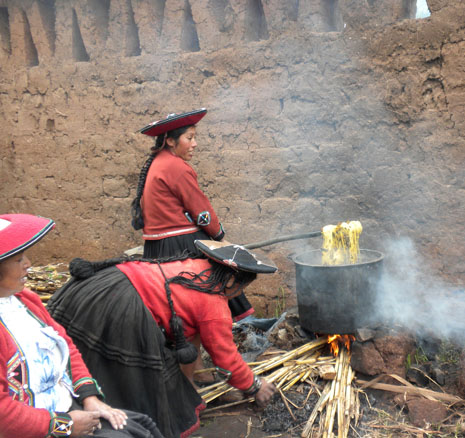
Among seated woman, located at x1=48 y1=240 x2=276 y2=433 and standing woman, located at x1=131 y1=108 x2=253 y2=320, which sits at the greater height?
standing woman, located at x1=131 y1=108 x2=253 y2=320

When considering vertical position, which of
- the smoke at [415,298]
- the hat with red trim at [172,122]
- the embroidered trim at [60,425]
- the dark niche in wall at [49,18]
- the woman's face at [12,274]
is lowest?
the smoke at [415,298]

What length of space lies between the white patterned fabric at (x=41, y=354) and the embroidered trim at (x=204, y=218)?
77.5 inches

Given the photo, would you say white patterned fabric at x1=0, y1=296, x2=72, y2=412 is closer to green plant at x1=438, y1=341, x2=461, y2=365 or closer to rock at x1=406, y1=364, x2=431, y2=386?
rock at x1=406, y1=364, x2=431, y2=386

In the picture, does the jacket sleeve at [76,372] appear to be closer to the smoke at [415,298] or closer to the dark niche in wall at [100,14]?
the smoke at [415,298]

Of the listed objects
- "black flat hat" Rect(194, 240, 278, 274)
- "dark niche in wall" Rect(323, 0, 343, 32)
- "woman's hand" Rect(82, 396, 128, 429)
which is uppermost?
"dark niche in wall" Rect(323, 0, 343, 32)

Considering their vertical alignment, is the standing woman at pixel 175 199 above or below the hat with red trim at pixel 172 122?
below

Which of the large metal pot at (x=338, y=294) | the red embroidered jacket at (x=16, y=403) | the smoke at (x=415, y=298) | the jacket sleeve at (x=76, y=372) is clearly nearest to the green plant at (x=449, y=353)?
the smoke at (x=415, y=298)

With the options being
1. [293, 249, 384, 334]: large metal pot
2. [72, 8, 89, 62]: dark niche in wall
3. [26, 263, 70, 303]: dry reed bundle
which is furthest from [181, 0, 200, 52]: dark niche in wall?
[293, 249, 384, 334]: large metal pot

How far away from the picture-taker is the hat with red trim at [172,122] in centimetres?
419

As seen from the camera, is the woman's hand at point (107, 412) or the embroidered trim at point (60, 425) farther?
the woman's hand at point (107, 412)

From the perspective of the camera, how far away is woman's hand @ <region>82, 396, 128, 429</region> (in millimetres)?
2428

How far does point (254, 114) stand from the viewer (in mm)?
5527

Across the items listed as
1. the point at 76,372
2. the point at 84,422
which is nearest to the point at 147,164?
the point at 76,372

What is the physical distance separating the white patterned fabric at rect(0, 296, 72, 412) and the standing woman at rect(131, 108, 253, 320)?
6.18 ft
